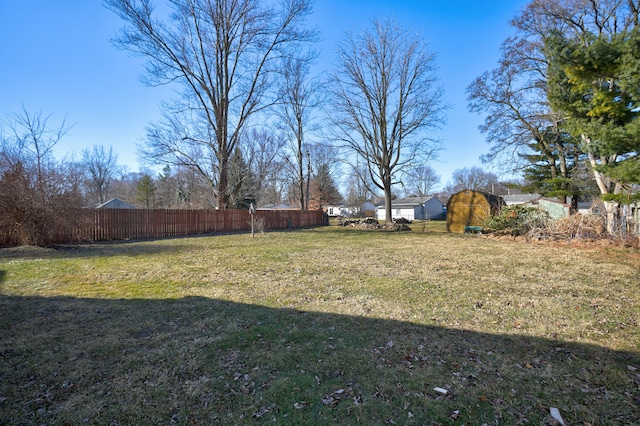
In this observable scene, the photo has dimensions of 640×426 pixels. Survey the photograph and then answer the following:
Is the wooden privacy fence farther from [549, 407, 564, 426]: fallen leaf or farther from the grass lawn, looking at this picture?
[549, 407, 564, 426]: fallen leaf

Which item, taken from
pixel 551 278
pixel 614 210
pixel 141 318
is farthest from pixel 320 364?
pixel 614 210

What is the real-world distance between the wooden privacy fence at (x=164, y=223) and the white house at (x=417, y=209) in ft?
85.9

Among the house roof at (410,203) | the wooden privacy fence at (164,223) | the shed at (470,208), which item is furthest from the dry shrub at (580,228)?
the house roof at (410,203)

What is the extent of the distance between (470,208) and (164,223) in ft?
54.6

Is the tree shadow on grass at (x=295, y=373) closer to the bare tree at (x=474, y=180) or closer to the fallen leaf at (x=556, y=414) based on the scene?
the fallen leaf at (x=556, y=414)

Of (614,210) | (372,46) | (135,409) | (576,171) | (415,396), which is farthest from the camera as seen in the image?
(372,46)

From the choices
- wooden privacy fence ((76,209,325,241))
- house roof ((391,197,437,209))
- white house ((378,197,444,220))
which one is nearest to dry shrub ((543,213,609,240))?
wooden privacy fence ((76,209,325,241))

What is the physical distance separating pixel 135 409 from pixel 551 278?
23.4ft

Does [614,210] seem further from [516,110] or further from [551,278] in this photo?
[516,110]

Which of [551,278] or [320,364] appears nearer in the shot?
[320,364]

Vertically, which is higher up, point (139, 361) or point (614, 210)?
point (614, 210)

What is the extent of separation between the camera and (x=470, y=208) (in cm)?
1733

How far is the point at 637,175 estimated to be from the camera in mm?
6906

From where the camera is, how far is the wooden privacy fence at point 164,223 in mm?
13125
